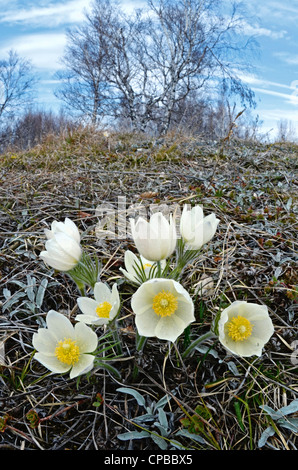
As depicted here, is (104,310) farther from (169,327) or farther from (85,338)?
(169,327)

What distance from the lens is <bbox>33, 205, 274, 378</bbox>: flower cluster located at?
0.82 meters

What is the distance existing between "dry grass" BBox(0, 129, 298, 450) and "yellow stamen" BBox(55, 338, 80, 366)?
0.18m

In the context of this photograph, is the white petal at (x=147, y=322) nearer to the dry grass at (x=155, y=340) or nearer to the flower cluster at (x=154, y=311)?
the flower cluster at (x=154, y=311)

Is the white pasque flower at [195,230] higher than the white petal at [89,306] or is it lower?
higher

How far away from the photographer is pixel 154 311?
87 cm

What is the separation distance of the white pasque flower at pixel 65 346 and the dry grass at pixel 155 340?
15 cm

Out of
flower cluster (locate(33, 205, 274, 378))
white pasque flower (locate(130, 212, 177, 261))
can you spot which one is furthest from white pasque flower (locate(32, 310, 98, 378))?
white pasque flower (locate(130, 212, 177, 261))

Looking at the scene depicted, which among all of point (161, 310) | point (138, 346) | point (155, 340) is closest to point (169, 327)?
point (161, 310)

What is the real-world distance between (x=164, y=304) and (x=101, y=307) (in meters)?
0.20

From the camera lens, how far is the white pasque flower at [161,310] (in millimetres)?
834

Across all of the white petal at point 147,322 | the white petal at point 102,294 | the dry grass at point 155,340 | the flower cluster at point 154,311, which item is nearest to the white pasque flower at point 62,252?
the flower cluster at point 154,311

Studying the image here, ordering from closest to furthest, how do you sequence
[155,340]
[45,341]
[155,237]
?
[155,237] → [45,341] → [155,340]

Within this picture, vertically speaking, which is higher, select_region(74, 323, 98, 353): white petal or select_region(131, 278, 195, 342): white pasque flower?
select_region(131, 278, 195, 342): white pasque flower

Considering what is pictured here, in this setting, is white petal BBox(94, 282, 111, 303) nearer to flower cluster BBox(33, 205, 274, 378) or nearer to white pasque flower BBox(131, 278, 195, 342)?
flower cluster BBox(33, 205, 274, 378)
